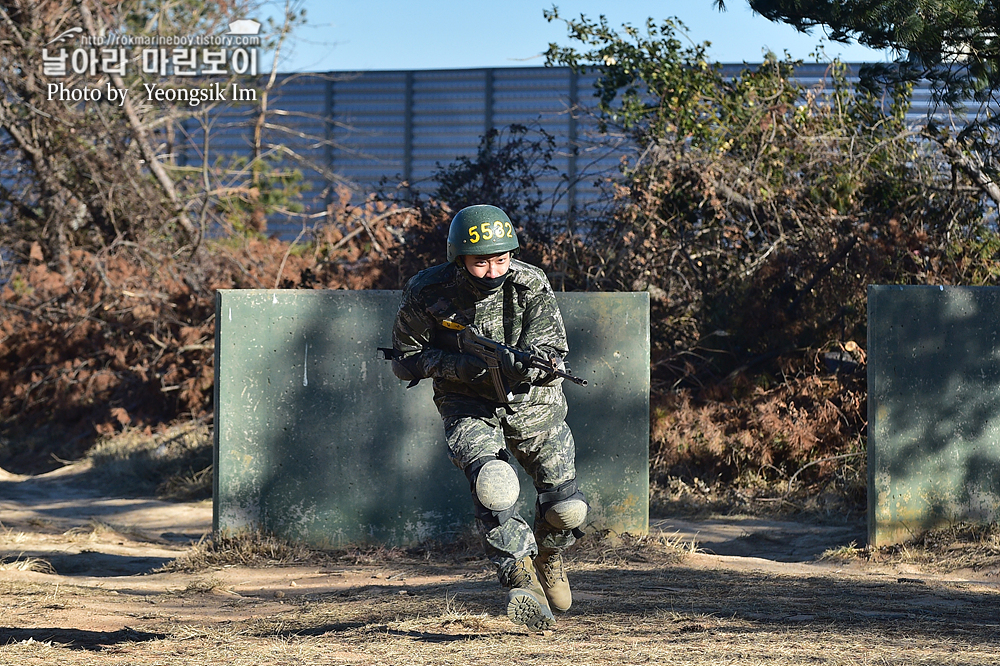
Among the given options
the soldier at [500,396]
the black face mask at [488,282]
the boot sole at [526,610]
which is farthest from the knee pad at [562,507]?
the black face mask at [488,282]

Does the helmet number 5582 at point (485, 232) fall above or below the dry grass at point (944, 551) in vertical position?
above

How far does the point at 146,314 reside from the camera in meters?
11.6

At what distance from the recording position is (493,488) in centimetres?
394

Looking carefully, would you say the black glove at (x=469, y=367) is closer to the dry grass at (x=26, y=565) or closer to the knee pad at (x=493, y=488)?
the knee pad at (x=493, y=488)

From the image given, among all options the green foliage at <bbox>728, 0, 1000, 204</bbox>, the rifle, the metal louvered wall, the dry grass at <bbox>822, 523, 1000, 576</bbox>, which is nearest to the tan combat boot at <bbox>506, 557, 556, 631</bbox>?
the rifle

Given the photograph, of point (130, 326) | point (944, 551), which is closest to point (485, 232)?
point (944, 551)

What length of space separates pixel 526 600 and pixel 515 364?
0.90m

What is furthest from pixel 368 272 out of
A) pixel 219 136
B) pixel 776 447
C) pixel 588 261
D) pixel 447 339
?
pixel 447 339

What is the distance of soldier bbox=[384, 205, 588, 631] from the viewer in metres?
3.99

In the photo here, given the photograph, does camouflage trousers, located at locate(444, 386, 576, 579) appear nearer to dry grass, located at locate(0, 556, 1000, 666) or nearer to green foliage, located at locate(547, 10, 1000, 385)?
dry grass, located at locate(0, 556, 1000, 666)

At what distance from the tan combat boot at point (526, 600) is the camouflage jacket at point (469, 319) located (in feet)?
2.22

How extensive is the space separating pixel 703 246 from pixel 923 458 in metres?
3.84

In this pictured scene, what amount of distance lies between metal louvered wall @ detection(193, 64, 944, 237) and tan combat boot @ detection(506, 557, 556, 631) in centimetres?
1056

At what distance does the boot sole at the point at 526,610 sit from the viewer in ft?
12.7
